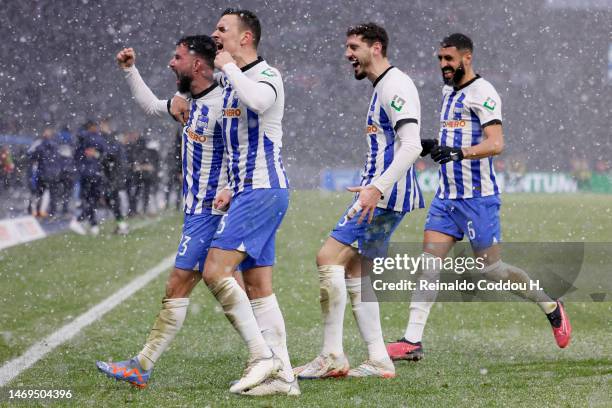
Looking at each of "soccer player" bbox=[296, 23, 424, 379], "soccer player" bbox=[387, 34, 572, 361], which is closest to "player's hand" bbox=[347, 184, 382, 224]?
"soccer player" bbox=[296, 23, 424, 379]

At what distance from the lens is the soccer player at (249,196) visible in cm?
480

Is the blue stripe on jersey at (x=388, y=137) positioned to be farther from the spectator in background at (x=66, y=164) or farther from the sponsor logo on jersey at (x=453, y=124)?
the spectator in background at (x=66, y=164)

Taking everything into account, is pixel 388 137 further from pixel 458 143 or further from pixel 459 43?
pixel 459 43

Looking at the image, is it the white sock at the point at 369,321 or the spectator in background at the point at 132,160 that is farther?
the spectator in background at the point at 132,160

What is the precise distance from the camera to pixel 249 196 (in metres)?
4.88

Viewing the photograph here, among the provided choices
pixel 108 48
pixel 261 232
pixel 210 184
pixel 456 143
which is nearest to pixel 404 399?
pixel 261 232

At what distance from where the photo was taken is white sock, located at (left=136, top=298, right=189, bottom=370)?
5.04m

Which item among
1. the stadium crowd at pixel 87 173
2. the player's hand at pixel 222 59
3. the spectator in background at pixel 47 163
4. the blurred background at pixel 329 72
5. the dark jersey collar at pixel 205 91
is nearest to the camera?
the player's hand at pixel 222 59

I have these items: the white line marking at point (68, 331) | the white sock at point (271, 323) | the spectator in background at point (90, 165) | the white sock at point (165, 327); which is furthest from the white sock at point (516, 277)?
the spectator in background at point (90, 165)

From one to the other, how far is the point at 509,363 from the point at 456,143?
1368 millimetres

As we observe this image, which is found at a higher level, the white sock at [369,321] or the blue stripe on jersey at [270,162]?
the blue stripe on jersey at [270,162]

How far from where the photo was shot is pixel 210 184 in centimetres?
514

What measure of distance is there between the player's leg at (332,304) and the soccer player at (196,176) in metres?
0.67

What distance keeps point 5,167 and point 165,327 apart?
19506mm
